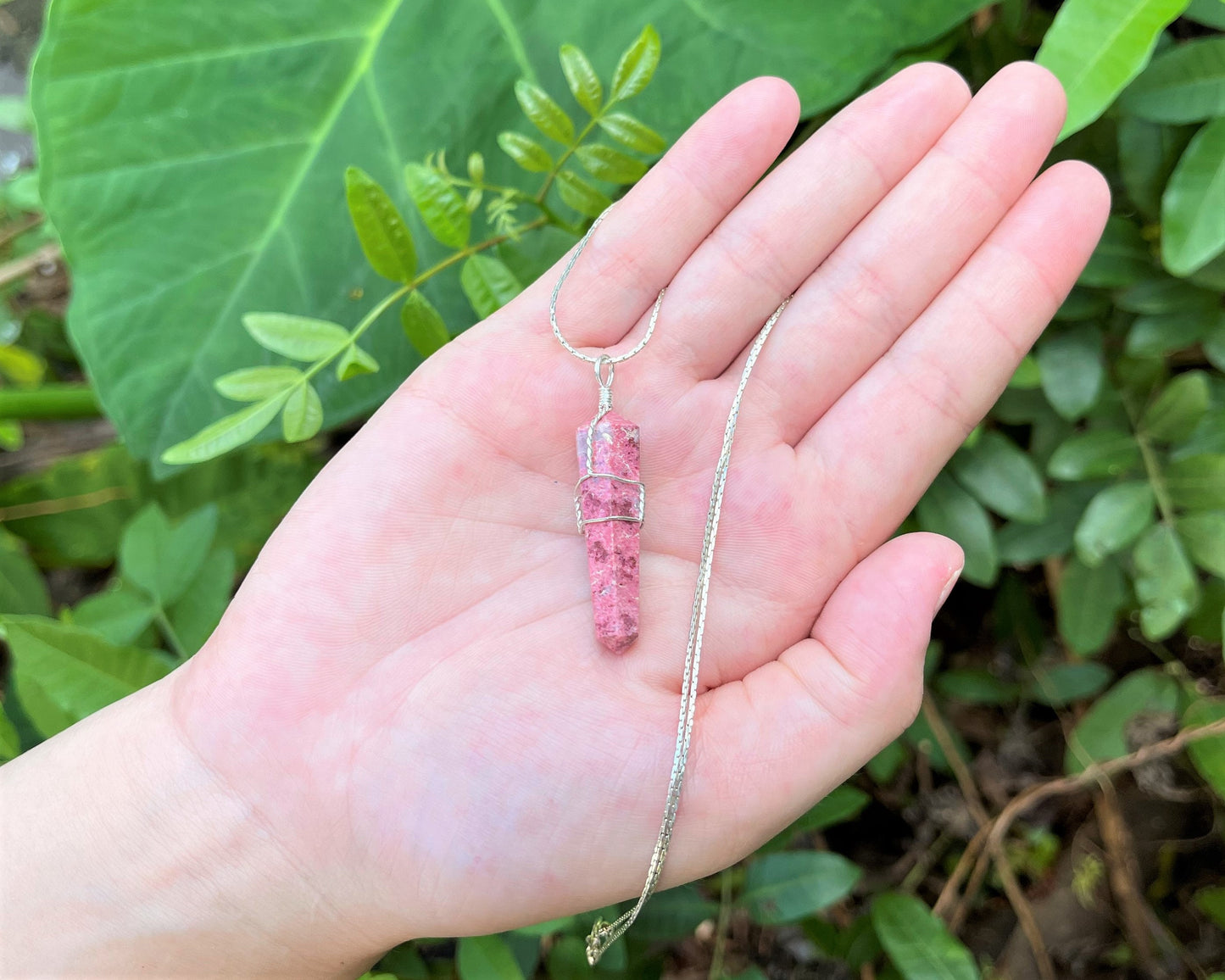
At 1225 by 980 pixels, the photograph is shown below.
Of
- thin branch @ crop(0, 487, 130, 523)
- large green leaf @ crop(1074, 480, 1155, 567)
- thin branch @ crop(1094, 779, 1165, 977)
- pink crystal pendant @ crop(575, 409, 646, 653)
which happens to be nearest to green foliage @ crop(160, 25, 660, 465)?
pink crystal pendant @ crop(575, 409, 646, 653)

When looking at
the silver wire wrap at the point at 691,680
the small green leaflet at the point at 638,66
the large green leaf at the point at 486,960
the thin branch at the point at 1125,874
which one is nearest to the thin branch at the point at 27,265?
the small green leaflet at the point at 638,66

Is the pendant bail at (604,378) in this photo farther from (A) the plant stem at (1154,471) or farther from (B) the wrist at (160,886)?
(A) the plant stem at (1154,471)

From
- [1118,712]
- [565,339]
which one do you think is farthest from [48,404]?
[1118,712]

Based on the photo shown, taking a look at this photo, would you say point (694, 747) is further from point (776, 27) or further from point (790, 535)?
point (776, 27)

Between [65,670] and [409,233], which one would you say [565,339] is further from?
[65,670]

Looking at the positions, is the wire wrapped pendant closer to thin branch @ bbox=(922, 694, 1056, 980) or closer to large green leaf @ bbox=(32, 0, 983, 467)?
large green leaf @ bbox=(32, 0, 983, 467)

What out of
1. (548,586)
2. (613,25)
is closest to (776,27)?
(613,25)
